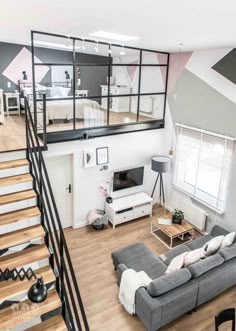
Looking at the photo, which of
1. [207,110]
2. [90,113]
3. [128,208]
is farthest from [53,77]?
[207,110]

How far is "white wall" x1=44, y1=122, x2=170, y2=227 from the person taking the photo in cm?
643

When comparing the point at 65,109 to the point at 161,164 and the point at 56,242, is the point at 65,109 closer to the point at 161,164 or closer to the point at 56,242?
the point at 161,164

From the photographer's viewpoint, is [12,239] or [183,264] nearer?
[12,239]

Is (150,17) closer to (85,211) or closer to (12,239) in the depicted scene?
(12,239)

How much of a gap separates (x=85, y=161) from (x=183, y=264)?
3073mm

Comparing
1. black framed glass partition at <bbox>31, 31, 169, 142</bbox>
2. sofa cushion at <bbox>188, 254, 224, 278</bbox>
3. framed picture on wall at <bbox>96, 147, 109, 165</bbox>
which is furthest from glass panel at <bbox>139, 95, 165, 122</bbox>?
sofa cushion at <bbox>188, 254, 224, 278</bbox>

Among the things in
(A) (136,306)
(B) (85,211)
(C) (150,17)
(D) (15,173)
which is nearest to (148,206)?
(B) (85,211)

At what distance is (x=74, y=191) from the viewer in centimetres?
667

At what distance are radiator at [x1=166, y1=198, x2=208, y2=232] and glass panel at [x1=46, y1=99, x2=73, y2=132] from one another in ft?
10.9

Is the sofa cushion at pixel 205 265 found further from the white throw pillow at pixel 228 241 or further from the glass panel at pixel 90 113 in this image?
the glass panel at pixel 90 113

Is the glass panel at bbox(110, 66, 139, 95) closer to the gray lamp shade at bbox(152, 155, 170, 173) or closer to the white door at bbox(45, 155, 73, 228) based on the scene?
the gray lamp shade at bbox(152, 155, 170, 173)

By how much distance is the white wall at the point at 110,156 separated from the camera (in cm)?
643

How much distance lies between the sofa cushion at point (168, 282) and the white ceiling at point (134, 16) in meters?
3.43

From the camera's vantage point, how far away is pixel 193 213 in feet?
22.4
